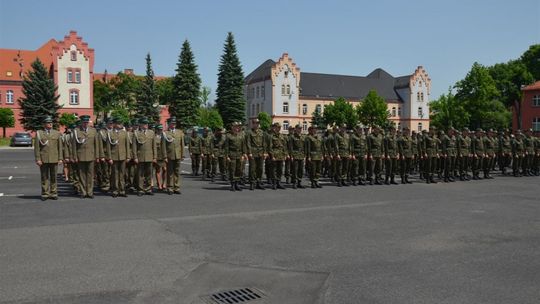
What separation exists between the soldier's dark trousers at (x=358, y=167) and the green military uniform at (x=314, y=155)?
129 cm

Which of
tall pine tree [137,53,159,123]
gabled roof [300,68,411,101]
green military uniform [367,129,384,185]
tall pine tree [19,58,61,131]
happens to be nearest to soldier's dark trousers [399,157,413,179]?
green military uniform [367,129,384,185]

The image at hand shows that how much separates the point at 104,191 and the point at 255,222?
244 inches

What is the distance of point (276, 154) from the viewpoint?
1454 centimetres

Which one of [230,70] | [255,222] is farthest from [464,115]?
[255,222]

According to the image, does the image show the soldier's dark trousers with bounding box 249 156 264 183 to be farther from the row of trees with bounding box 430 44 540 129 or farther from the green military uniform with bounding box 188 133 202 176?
the row of trees with bounding box 430 44 540 129

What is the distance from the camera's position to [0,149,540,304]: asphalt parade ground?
507 centimetres

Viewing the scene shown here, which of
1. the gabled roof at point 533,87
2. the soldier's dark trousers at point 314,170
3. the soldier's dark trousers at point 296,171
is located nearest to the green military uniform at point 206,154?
the soldier's dark trousers at point 296,171

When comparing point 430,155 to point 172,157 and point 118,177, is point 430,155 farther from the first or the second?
point 118,177

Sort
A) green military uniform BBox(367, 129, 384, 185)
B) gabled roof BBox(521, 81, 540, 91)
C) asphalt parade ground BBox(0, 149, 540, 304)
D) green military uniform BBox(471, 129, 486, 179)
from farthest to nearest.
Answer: gabled roof BBox(521, 81, 540, 91) < green military uniform BBox(471, 129, 486, 179) < green military uniform BBox(367, 129, 384, 185) < asphalt parade ground BBox(0, 149, 540, 304)

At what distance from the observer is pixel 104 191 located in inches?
525

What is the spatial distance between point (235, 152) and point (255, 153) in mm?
597

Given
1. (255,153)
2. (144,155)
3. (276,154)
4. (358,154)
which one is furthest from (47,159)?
(358,154)

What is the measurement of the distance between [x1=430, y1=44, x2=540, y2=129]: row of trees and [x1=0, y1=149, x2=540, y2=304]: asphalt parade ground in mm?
49775

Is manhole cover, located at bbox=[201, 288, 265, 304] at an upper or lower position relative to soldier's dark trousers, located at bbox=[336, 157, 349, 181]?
lower
